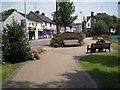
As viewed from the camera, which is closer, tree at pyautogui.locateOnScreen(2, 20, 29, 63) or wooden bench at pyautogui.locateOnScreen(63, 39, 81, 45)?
tree at pyautogui.locateOnScreen(2, 20, 29, 63)

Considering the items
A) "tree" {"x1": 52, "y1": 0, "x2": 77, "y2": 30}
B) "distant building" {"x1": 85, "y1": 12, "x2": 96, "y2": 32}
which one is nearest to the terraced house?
"tree" {"x1": 52, "y1": 0, "x2": 77, "y2": 30}

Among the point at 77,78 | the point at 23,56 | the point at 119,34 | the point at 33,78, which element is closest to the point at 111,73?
the point at 77,78

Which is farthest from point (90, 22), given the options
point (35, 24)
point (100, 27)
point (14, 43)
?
point (14, 43)

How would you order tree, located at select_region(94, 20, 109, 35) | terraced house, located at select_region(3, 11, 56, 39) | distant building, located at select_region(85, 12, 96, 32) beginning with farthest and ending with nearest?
1. distant building, located at select_region(85, 12, 96, 32)
2. tree, located at select_region(94, 20, 109, 35)
3. terraced house, located at select_region(3, 11, 56, 39)

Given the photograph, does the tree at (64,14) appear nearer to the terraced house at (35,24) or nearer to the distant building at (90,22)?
the terraced house at (35,24)

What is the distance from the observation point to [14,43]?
888 cm

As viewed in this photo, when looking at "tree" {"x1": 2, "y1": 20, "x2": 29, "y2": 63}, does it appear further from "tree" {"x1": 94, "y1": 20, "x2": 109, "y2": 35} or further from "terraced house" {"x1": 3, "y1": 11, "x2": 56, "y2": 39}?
"tree" {"x1": 94, "y1": 20, "x2": 109, "y2": 35}

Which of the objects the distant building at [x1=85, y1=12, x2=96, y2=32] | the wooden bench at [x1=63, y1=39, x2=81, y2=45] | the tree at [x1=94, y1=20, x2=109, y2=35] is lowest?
the wooden bench at [x1=63, y1=39, x2=81, y2=45]

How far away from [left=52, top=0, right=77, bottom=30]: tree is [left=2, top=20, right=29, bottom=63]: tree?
11.2m

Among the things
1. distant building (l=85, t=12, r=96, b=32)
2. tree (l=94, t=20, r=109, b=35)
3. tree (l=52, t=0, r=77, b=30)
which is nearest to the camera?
tree (l=52, t=0, r=77, b=30)

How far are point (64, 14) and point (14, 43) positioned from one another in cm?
1233

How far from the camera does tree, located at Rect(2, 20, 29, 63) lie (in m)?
8.84

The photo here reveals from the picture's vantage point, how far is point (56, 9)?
66.8ft

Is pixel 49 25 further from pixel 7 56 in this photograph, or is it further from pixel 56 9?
pixel 7 56
